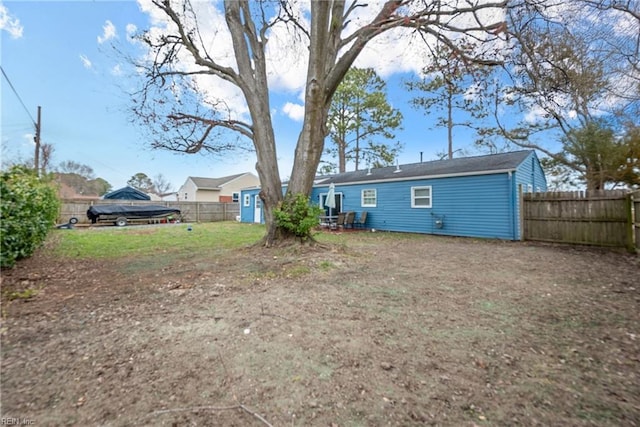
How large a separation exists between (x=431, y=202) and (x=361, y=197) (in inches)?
144

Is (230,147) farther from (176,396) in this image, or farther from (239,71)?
(176,396)

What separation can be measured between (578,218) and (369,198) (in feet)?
25.4

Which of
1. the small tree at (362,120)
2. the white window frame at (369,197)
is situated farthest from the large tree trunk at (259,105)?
the small tree at (362,120)

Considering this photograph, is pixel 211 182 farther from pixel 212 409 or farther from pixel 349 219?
pixel 212 409

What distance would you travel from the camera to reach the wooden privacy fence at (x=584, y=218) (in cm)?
671

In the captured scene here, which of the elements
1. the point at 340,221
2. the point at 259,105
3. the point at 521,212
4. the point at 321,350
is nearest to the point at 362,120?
the point at 340,221

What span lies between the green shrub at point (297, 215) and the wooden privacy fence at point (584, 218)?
23.8 feet

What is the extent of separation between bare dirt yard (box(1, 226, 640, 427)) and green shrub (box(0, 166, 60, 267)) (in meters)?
0.50

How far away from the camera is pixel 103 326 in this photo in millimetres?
2705

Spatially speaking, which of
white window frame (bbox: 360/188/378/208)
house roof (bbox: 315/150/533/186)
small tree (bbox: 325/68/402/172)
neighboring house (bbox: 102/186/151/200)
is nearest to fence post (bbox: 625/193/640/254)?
house roof (bbox: 315/150/533/186)

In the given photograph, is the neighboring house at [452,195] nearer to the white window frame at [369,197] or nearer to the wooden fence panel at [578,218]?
the white window frame at [369,197]

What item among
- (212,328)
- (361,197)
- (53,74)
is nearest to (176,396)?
(212,328)

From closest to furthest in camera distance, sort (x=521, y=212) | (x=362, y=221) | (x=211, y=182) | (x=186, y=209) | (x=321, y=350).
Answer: (x=321, y=350), (x=521, y=212), (x=362, y=221), (x=186, y=209), (x=211, y=182)

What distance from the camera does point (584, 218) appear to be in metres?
7.66
